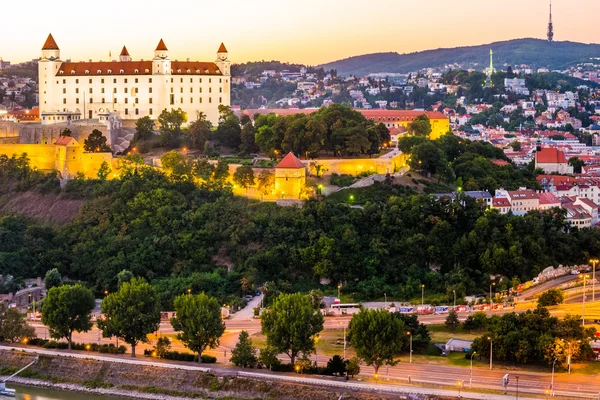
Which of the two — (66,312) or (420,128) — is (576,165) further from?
(66,312)

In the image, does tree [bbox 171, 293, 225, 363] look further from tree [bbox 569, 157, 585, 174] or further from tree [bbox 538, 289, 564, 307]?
tree [bbox 569, 157, 585, 174]

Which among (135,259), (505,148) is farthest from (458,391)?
(505,148)

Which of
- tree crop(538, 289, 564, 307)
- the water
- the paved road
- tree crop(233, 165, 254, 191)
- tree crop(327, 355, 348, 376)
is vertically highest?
tree crop(233, 165, 254, 191)

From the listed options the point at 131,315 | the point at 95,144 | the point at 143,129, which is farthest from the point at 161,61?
the point at 131,315

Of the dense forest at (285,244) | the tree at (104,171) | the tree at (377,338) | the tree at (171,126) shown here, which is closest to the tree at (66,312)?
the dense forest at (285,244)

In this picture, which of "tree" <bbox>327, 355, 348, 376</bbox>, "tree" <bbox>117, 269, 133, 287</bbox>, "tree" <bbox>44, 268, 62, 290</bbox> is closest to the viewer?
"tree" <bbox>327, 355, 348, 376</bbox>

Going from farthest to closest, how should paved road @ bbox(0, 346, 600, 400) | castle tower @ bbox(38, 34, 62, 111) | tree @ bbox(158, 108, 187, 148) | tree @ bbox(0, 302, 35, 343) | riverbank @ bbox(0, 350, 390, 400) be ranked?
castle tower @ bbox(38, 34, 62, 111) < tree @ bbox(158, 108, 187, 148) < tree @ bbox(0, 302, 35, 343) < riverbank @ bbox(0, 350, 390, 400) < paved road @ bbox(0, 346, 600, 400)

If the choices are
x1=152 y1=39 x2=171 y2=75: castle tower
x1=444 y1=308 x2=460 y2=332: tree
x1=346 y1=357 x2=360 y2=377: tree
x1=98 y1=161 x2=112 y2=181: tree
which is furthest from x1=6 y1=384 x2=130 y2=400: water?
x1=152 y1=39 x2=171 y2=75: castle tower
